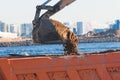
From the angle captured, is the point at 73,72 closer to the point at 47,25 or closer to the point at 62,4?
the point at 47,25

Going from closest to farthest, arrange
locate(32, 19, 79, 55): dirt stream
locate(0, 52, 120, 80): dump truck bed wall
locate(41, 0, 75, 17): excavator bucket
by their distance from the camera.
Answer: locate(0, 52, 120, 80): dump truck bed wall
locate(32, 19, 79, 55): dirt stream
locate(41, 0, 75, 17): excavator bucket

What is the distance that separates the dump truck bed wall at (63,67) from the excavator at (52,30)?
170 centimetres

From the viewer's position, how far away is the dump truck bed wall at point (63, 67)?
888 centimetres

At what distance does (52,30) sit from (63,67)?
2059 millimetres

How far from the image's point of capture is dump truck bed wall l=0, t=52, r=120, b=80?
349 inches

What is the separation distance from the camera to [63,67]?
8.93 meters

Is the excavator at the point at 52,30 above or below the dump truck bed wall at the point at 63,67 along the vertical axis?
above

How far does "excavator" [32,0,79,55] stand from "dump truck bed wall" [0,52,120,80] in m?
1.70

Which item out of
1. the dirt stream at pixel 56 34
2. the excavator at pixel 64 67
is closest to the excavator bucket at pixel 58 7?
the dirt stream at pixel 56 34

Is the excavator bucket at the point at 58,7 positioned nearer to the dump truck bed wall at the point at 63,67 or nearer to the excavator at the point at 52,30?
the excavator at the point at 52,30

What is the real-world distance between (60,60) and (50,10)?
2.74m

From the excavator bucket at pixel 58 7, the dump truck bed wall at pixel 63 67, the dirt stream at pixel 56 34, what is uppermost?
the excavator bucket at pixel 58 7

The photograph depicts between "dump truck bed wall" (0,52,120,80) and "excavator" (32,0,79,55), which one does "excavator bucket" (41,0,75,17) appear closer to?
"excavator" (32,0,79,55)

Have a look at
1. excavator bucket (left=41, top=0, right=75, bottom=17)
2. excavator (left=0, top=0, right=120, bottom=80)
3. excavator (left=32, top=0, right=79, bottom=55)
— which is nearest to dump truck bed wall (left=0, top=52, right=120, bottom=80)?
excavator (left=0, top=0, right=120, bottom=80)
